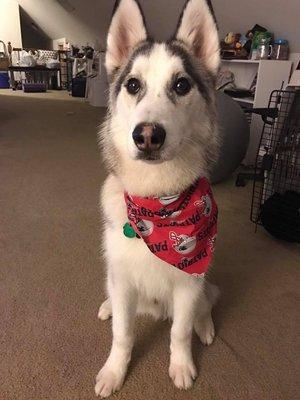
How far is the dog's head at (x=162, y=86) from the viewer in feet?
2.78

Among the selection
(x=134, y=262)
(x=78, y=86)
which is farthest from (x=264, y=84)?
(x=78, y=86)

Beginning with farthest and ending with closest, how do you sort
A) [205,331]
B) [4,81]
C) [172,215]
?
[4,81]
[205,331]
[172,215]

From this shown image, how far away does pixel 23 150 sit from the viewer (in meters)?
3.39

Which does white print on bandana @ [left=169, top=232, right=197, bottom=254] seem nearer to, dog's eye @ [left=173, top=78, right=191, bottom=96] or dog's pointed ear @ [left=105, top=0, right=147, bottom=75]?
dog's eye @ [left=173, top=78, right=191, bottom=96]

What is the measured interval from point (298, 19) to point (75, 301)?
2642mm

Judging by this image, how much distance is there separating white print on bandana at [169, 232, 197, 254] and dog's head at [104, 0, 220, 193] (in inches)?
9.4

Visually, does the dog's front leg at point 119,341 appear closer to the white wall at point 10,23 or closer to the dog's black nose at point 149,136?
the dog's black nose at point 149,136

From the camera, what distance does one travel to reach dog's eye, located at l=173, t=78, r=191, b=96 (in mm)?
953

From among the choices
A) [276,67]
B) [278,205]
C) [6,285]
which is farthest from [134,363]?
[276,67]

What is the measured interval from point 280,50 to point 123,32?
2.31 m

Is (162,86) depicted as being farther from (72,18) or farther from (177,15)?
(72,18)

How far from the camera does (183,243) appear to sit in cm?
105

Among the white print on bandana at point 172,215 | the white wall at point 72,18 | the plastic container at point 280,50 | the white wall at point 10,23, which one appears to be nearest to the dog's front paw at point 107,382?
the white print on bandana at point 172,215

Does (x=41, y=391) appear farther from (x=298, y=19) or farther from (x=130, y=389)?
(x=298, y=19)
